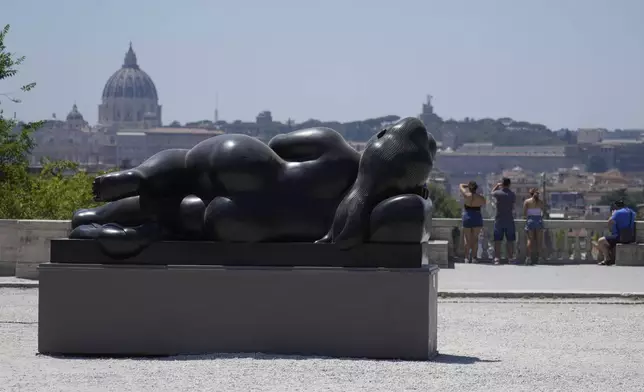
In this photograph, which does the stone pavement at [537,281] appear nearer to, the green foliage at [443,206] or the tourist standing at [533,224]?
the tourist standing at [533,224]

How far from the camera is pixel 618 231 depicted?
2264cm

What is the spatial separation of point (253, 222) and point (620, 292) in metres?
7.94

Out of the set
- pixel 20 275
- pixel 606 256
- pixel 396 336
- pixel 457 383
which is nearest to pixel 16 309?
pixel 20 275

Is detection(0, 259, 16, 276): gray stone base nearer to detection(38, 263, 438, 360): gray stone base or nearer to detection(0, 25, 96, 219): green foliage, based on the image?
detection(0, 25, 96, 219): green foliage

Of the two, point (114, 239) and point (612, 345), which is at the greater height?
point (114, 239)

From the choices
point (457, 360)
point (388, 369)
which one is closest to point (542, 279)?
point (457, 360)

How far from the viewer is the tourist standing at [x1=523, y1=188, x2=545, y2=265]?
22.8m

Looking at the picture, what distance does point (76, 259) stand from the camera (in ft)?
35.3

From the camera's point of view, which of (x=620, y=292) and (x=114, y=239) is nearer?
(x=114, y=239)

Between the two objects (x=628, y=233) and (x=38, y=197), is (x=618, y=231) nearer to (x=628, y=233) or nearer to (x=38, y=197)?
(x=628, y=233)

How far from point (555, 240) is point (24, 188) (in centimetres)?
968

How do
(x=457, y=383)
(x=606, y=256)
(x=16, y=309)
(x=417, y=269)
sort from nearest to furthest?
(x=457, y=383), (x=417, y=269), (x=16, y=309), (x=606, y=256)

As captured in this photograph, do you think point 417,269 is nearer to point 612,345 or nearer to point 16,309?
point 612,345

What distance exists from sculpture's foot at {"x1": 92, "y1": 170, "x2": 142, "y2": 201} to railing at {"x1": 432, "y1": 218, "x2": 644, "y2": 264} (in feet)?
41.7
